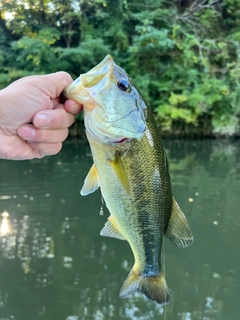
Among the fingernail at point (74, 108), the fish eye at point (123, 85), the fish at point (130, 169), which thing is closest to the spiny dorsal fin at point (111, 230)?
the fish at point (130, 169)

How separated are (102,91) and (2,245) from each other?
5.00m

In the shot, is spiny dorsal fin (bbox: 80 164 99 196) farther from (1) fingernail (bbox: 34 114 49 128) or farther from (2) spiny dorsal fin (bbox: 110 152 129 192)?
(1) fingernail (bbox: 34 114 49 128)

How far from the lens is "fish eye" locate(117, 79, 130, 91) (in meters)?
1.66

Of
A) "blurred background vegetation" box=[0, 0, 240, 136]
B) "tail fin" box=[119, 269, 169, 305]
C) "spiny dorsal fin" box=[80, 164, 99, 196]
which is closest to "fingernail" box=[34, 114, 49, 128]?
"spiny dorsal fin" box=[80, 164, 99, 196]

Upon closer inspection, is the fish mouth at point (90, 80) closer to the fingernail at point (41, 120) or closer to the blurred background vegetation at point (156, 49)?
the fingernail at point (41, 120)

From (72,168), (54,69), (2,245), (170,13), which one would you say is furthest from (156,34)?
(2,245)

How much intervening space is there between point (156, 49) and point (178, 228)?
48.1 feet

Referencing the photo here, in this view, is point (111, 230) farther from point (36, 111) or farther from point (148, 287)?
→ point (36, 111)

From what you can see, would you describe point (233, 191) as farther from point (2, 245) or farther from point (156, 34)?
point (156, 34)

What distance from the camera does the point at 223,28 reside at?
17.3 metres

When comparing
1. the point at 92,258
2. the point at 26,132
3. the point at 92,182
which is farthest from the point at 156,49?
the point at 92,182

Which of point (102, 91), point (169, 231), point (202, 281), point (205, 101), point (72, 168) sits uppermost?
point (102, 91)

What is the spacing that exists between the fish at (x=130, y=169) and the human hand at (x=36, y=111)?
85 mm

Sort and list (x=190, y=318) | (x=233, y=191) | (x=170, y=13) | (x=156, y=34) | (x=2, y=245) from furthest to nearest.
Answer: (x=170, y=13), (x=156, y=34), (x=233, y=191), (x=2, y=245), (x=190, y=318)
